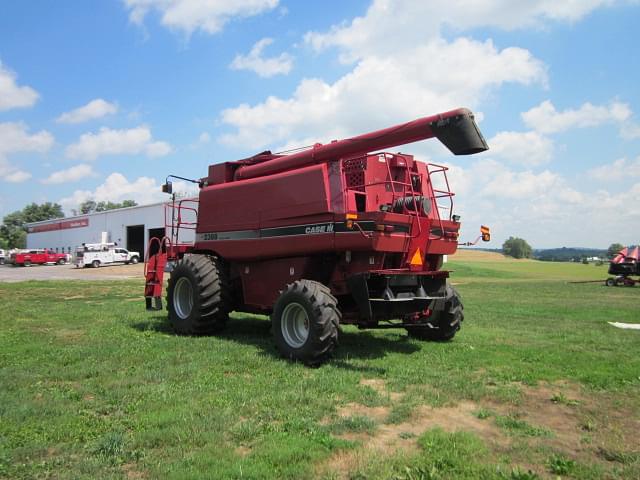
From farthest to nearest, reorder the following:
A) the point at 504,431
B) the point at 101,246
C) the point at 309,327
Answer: the point at 101,246, the point at 309,327, the point at 504,431

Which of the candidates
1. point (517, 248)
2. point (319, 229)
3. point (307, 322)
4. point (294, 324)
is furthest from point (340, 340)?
point (517, 248)

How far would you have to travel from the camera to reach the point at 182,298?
10391mm

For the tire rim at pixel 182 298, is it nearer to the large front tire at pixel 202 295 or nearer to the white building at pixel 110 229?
the large front tire at pixel 202 295

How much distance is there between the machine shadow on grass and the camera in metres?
8.10

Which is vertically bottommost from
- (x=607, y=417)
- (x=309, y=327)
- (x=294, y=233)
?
(x=607, y=417)

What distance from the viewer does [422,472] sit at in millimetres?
3857

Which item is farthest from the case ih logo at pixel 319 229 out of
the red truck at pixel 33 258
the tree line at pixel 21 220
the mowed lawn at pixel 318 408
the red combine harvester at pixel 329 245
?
the tree line at pixel 21 220

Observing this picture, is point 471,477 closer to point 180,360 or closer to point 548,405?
point 548,405

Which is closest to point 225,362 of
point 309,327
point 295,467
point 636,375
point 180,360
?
point 180,360

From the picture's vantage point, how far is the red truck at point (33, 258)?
57312 millimetres

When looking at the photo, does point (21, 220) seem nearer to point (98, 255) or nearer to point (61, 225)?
point (61, 225)

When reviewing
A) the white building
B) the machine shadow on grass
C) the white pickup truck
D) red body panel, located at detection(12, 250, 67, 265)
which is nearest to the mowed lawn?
the machine shadow on grass

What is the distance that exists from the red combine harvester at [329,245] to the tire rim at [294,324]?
16 mm

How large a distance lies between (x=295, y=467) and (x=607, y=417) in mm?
3315
